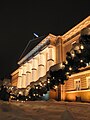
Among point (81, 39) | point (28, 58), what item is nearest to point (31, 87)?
point (81, 39)

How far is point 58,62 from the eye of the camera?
31.2 m

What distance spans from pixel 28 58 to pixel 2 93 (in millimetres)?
35941

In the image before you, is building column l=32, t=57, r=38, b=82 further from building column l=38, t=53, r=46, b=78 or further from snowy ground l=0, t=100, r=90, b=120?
snowy ground l=0, t=100, r=90, b=120

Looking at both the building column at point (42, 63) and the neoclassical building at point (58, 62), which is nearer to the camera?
the neoclassical building at point (58, 62)

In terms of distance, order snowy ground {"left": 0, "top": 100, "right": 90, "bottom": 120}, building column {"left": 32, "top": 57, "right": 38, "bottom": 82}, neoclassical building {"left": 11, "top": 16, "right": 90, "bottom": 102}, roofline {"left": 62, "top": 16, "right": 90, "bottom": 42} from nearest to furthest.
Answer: snowy ground {"left": 0, "top": 100, "right": 90, "bottom": 120}
neoclassical building {"left": 11, "top": 16, "right": 90, "bottom": 102}
roofline {"left": 62, "top": 16, "right": 90, "bottom": 42}
building column {"left": 32, "top": 57, "right": 38, "bottom": 82}

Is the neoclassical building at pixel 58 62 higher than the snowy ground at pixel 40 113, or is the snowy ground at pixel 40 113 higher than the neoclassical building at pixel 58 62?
the neoclassical building at pixel 58 62

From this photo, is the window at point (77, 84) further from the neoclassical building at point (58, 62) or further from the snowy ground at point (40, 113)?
the snowy ground at point (40, 113)

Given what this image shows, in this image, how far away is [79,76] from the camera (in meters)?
24.7

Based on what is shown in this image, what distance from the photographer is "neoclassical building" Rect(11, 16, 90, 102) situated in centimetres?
2372

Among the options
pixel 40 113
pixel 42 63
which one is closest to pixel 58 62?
pixel 42 63

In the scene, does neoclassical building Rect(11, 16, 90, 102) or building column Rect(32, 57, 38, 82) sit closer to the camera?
neoclassical building Rect(11, 16, 90, 102)

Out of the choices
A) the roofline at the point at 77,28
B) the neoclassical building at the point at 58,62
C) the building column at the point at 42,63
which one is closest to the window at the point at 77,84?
the neoclassical building at the point at 58,62

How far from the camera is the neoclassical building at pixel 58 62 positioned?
23719 millimetres

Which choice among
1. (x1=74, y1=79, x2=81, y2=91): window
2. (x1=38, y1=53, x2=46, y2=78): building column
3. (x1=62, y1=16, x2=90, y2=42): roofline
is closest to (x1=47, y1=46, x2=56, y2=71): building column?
(x1=62, y1=16, x2=90, y2=42): roofline
